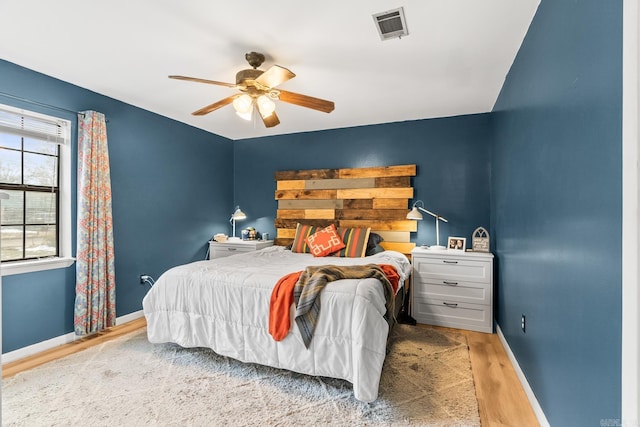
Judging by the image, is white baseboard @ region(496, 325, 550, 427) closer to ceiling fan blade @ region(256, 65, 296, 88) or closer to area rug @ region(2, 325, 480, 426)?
area rug @ region(2, 325, 480, 426)

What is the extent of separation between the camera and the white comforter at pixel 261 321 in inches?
78.4

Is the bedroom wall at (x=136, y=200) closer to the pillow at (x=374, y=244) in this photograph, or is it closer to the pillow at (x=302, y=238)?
the pillow at (x=302, y=238)

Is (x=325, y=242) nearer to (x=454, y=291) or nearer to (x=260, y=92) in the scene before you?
(x=454, y=291)

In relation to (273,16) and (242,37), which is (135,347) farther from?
(273,16)

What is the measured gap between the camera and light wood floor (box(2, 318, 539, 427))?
1.89 meters

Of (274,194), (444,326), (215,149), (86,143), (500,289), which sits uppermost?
(215,149)

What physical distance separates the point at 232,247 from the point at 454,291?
9.50 ft

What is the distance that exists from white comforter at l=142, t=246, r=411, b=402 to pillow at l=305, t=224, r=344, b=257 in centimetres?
80

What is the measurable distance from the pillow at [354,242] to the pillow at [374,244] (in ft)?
0.37

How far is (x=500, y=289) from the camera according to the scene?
3.08 metres

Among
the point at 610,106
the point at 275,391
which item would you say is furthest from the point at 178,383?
the point at 610,106

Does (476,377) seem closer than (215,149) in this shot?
Yes

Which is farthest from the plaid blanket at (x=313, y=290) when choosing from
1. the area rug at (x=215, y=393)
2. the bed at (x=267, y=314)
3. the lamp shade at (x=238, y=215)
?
the lamp shade at (x=238, y=215)

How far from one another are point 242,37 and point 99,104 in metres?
1.96
